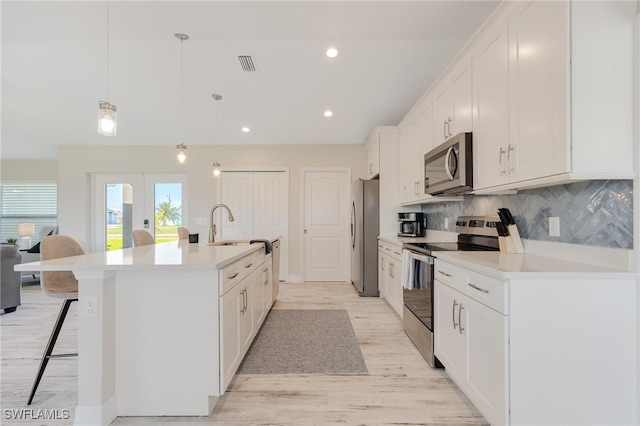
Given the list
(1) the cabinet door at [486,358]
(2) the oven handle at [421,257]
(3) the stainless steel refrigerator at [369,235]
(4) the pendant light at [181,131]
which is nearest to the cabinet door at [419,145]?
(3) the stainless steel refrigerator at [369,235]

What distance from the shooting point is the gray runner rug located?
93.9 inches

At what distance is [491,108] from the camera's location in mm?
2074

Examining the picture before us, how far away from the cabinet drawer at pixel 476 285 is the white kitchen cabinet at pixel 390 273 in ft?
4.20

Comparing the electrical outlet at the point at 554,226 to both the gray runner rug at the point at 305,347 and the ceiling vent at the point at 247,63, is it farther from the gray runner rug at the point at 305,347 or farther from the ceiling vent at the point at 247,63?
the ceiling vent at the point at 247,63

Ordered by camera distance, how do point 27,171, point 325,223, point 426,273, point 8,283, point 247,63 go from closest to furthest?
1. point 426,273
2. point 247,63
3. point 8,283
4. point 325,223
5. point 27,171

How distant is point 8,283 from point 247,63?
3953 mm

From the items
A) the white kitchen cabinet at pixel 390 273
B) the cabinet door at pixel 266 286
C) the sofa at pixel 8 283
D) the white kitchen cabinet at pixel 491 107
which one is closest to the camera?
the white kitchen cabinet at pixel 491 107

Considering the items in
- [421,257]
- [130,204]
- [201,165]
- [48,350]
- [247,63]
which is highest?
[247,63]

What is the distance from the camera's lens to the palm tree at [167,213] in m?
5.77

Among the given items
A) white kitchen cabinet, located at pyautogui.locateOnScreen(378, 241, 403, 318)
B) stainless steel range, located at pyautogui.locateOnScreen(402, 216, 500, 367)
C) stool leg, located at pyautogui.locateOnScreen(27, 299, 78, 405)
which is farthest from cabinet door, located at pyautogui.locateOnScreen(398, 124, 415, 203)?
stool leg, located at pyautogui.locateOnScreen(27, 299, 78, 405)

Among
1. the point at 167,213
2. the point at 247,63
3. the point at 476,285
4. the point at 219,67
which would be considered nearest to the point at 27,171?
the point at 167,213

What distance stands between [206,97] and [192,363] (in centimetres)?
368

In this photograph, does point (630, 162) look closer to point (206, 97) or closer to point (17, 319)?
point (206, 97)

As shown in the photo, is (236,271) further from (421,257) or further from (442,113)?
(442,113)
